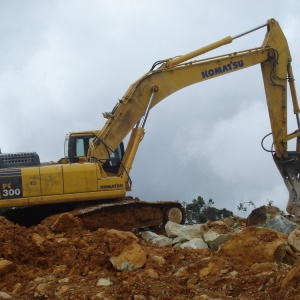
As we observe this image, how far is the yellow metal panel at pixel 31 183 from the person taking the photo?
1419 cm

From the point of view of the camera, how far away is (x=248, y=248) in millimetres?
9430

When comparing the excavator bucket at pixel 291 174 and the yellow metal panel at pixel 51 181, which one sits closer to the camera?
the yellow metal panel at pixel 51 181

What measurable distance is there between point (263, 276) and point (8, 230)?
5.20 m

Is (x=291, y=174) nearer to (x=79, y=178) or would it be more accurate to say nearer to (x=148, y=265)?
(x=79, y=178)

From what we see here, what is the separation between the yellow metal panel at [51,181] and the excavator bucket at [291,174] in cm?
537

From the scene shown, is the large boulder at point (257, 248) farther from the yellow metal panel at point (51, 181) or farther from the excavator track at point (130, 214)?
the yellow metal panel at point (51, 181)

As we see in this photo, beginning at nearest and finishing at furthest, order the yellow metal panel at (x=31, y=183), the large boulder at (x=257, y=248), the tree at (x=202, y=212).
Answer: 1. the large boulder at (x=257, y=248)
2. the yellow metal panel at (x=31, y=183)
3. the tree at (x=202, y=212)

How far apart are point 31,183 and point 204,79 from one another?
4653 millimetres

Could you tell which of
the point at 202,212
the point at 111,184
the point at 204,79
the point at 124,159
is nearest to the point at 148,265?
the point at 111,184

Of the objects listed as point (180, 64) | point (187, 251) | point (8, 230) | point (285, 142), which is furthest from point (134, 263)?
point (285, 142)

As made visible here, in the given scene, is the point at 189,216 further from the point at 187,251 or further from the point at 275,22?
the point at 187,251

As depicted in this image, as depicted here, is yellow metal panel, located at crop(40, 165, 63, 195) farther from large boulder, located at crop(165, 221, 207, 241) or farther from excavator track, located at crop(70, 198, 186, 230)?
large boulder, located at crop(165, 221, 207, 241)

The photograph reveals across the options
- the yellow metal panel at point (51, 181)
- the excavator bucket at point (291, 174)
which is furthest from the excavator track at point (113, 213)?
the excavator bucket at point (291, 174)

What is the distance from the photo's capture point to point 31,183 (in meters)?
14.2
